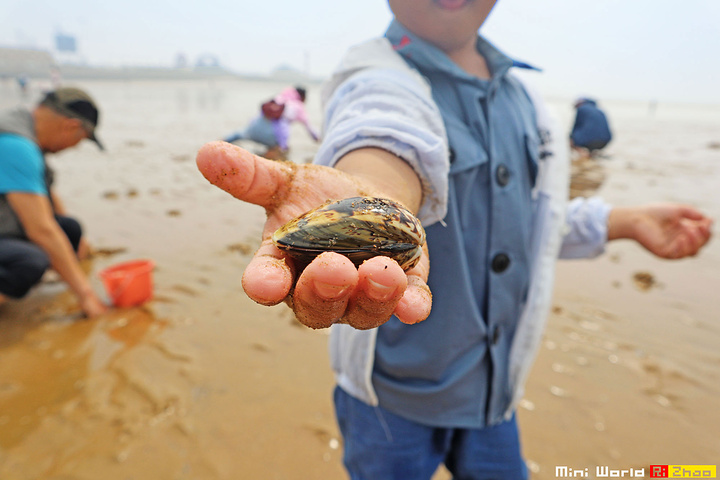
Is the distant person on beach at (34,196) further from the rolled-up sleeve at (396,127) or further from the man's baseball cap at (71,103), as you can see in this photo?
the rolled-up sleeve at (396,127)

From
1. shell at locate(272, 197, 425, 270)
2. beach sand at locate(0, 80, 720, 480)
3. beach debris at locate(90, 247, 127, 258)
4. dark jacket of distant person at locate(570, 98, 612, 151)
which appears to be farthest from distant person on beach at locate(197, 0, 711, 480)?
dark jacket of distant person at locate(570, 98, 612, 151)

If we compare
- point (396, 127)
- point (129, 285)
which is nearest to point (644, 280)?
point (396, 127)

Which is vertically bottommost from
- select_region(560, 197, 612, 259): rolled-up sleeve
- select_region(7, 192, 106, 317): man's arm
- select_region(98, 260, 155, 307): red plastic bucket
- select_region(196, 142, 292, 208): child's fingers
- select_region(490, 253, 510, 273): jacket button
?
select_region(98, 260, 155, 307): red plastic bucket

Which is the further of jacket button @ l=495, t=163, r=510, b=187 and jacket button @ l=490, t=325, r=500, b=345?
jacket button @ l=490, t=325, r=500, b=345

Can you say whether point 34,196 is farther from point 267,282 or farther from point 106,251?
point 267,282

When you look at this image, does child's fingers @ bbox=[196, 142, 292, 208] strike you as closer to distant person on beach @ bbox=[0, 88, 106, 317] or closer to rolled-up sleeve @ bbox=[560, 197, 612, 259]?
rolled-up sleeve @ bbox=[560, 197, 612, 259]

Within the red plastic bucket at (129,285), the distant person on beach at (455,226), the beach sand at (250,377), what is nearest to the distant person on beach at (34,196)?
the red plastic bucket at (129,285)

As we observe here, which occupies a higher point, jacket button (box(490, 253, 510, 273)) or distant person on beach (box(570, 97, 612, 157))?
jacket button (box(490, 253, 510, 273))

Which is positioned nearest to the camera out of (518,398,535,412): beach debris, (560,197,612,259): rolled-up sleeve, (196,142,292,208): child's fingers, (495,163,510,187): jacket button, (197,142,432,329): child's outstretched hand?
(197,142,432,329): child's outstretched hand

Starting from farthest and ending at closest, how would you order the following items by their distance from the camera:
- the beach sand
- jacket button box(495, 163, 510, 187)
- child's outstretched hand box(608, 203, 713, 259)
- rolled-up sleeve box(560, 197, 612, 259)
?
the beach sand
rolled-up sleeve box(560, 197, 612, 259)
child's outstretched hand box(608, 203, 713, 259)
jacket button box(495, 163, 510, 187)
